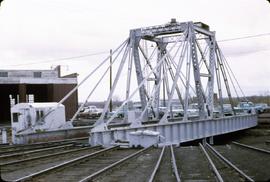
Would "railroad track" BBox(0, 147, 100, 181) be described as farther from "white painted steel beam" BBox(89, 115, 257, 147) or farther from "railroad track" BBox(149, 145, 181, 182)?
"white painted steel beam" BBox(89, 115, 257, 147)

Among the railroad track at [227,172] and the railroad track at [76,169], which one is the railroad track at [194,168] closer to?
the railroad track at [227,172]

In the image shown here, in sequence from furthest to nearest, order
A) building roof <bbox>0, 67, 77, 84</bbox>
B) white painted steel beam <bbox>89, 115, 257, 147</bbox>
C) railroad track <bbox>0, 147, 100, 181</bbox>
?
building roof <bbox>0, 67, 77, 84</bbox>
white painted steel beam <bbox>89, 115, 257, 147</bbox>
railroad track <bbox>0, 147, 100, 181</bbox>

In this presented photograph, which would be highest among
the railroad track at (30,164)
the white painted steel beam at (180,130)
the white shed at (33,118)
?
the white shed at (33,118)

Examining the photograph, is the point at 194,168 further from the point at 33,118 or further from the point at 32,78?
the point at 32,78

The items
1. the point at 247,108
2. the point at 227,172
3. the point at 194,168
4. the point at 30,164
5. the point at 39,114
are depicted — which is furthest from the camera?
the point at 247,108

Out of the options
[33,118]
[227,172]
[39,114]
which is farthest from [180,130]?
[227,172]

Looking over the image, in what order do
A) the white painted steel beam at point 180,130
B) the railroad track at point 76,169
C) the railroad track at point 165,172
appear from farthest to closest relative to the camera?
the white painted steel beam at point 180,130
the railroad track at point 76,169
the railroad track at point 165,172

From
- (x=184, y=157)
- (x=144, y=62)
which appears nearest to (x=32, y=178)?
(x=184, y=157)

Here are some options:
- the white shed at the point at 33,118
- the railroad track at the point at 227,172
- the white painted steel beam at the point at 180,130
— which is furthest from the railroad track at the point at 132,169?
the white shed at the point at 33,118

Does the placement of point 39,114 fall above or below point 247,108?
below

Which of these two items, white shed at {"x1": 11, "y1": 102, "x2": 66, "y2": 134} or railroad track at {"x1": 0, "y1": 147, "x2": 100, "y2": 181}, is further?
white shed at {"x1": 11, "y1": 102, "x2": 66, "y2": 134}

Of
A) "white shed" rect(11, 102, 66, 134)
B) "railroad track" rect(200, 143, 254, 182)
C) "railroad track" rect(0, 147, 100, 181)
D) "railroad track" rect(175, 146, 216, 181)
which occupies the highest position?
"white shed" rect(11, 102, 66, 134)

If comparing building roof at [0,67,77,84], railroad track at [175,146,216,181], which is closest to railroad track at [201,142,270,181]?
railroad track at [175,146,216,181]

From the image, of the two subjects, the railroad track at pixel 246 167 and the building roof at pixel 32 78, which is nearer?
the railroad track at pixel 246 167
